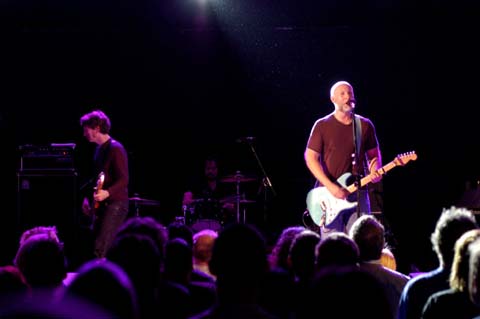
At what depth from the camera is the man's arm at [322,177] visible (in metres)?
6.95

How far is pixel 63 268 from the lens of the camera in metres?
3.62

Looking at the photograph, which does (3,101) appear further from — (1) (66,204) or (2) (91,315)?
(2) (91,315)

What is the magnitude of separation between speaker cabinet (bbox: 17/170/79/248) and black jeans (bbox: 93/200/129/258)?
69.2 inches

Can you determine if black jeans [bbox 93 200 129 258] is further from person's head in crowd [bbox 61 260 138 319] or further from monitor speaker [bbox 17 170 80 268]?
person's head in crowd [bbox 61 260 138 319]

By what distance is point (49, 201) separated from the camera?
31.0ft

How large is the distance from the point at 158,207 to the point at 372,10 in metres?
4.67

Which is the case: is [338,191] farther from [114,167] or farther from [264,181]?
[264,181]

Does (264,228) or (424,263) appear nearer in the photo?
(424,263)

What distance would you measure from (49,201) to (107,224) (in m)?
1.98

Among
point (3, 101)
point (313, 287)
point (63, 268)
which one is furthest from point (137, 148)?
point (313, 287)

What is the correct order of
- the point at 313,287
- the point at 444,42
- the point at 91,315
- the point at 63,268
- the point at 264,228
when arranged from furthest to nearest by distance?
the point at 264,228, the point at 444,42, the point at 63,268, the point at 313,287, the point at 91,315

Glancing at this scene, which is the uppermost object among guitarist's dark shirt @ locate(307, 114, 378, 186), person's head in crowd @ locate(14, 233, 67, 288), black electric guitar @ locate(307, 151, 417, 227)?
guitarist's dark shirt @ locate(307, 114, 378, 186)

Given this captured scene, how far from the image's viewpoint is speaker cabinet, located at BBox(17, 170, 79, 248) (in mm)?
9445

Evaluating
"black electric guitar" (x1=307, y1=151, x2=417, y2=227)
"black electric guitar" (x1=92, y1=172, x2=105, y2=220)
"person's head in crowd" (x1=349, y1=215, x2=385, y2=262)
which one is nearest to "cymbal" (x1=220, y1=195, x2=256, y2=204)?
"black electric guitar" (x1=92, y1=172, x2=105, y2=220)
